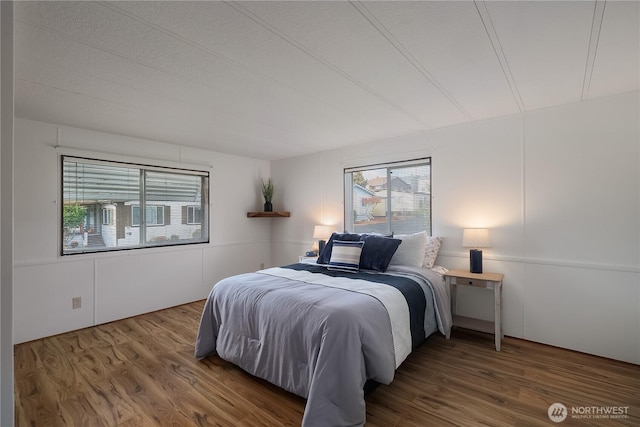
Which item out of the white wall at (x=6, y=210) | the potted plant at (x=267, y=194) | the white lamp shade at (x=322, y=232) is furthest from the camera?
the potted plant at (x=267, y=194)

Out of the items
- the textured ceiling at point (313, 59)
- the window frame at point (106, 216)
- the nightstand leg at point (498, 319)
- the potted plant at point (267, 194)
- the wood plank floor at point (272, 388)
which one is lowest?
the wood plank floor at point (272, 388)

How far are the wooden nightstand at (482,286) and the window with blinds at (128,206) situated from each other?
358cm

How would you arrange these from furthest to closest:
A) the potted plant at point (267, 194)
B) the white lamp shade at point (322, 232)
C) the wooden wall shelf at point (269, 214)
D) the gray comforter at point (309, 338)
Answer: the potted plant at point (267, 194), the wooden wall shelf at point (269, 214), the white lamp shade at point (322, 232), the gray comforter at point (309, 338)

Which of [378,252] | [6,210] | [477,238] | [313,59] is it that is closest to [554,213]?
[477,238]

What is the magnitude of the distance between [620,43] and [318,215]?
145 inches

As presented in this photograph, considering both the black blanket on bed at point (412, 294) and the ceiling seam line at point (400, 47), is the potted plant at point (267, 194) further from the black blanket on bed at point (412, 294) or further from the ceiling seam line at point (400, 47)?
the ceiling seam line at point (400, 47)

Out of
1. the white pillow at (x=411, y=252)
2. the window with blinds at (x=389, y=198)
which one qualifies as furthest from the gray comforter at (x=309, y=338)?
the window with blinds at (x=389, y=198)

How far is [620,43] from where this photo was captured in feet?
5.84

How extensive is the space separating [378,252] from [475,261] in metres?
1.00

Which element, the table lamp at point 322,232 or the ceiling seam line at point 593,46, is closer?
the ceiling seam line at point 593,46

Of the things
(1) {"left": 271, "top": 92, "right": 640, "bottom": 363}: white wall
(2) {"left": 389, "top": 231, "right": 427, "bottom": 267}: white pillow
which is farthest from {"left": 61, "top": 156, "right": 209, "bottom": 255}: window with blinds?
(1) {"left": 271, "top": 92, "right": 640, "bottom": 363}: white wall

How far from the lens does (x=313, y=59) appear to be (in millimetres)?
1940

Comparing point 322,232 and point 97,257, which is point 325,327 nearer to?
point 322,232

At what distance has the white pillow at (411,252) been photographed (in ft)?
10.6
